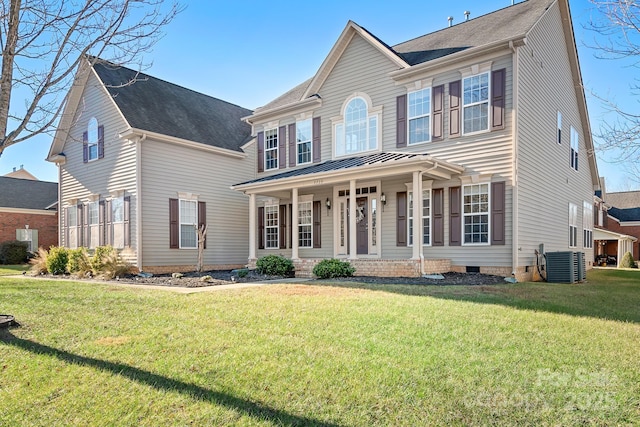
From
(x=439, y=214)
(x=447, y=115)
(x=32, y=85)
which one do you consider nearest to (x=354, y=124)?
(x=447, y=115)

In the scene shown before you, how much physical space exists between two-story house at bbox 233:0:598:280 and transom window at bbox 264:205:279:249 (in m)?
0.05

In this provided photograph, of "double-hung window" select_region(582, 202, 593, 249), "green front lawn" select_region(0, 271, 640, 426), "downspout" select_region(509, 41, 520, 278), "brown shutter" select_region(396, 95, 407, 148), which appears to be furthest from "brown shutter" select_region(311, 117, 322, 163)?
"double-hung window" select_region(582, 202, 593, 249)

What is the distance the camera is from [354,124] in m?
14.6

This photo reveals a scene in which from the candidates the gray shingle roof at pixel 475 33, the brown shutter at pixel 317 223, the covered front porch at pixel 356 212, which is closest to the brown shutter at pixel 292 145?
the covered front porch at pixel 356 212

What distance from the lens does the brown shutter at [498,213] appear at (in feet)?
37.2

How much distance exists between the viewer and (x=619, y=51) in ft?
22.0

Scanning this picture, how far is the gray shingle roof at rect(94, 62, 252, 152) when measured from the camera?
1566cm

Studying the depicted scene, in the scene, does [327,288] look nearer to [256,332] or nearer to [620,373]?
[256,332]

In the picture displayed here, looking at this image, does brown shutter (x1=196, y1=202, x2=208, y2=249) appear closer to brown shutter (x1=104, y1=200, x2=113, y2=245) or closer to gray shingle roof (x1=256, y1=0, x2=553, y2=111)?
brown shutter (x1=104, y1=200, x2=113, y2=245)

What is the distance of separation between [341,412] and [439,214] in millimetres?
9890

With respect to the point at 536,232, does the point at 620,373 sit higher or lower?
lower

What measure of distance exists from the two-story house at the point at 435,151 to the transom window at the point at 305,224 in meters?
0.05

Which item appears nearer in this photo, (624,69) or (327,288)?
(624,69)

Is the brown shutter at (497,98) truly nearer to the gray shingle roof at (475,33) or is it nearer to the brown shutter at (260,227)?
the gray shingle roof at (475,33)
